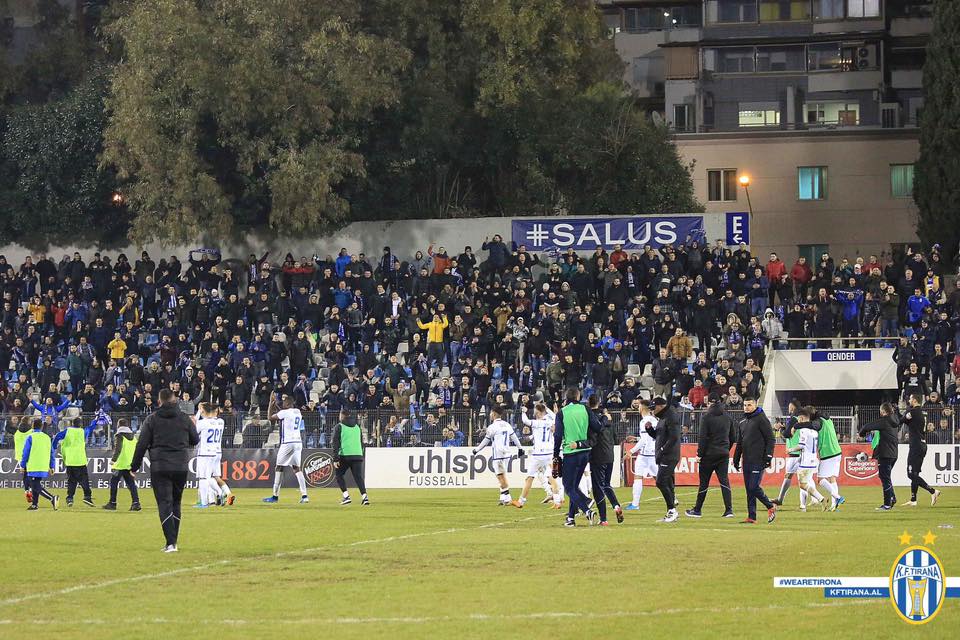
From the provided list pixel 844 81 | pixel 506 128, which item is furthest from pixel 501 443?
pixel 844 81

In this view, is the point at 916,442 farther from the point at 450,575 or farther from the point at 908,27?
the point at 908,27

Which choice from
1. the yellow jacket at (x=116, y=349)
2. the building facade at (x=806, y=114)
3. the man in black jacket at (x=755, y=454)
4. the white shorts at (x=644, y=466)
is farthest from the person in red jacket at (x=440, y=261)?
the man in black jacket at (x=755, y=454)

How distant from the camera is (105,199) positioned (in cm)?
5819

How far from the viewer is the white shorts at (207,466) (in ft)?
99.9

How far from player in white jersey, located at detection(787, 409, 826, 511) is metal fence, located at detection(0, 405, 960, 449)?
774 cm

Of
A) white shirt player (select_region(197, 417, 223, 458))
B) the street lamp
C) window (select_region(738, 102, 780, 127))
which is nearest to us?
white shirt player (select_region(197, 417, 223, 458))

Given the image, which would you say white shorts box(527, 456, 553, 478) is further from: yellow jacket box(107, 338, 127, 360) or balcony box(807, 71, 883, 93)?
balcony box(807, 71, 883, 93)

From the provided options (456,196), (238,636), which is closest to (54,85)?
(456,196)

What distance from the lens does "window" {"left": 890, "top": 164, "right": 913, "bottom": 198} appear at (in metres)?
68.4

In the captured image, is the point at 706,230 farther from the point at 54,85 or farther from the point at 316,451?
the point at 54,85

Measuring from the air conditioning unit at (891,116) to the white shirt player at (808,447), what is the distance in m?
43.2

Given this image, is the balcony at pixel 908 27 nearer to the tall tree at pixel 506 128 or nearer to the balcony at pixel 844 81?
the balcony at pixel 844 81

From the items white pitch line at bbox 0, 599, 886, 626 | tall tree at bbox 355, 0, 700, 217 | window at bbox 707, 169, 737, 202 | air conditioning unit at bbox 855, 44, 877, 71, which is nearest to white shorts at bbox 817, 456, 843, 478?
white pitch line at bbox 0, 599, 886, 626

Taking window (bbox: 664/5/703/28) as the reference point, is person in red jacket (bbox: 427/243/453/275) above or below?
below
